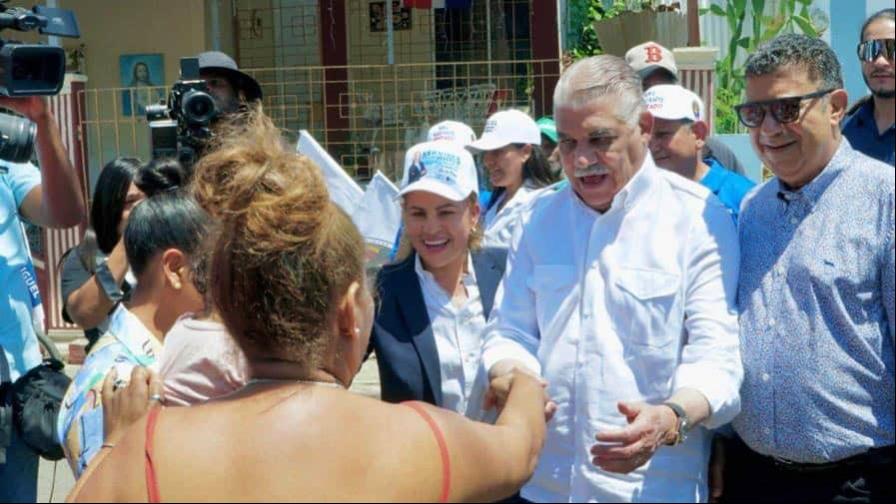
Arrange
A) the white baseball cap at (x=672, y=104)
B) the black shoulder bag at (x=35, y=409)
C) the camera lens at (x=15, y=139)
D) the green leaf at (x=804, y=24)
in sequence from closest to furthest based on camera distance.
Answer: the camera lens at (x=15, y=139)
the black shoulder bag at (x=35, y=409)
the white baseball cap at (x=672, y=104)
the green leaf at (x=804, y=24)

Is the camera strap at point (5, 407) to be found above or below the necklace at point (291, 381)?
below

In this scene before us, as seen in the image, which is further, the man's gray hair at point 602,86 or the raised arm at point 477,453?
the man's gray hair at point 602,86

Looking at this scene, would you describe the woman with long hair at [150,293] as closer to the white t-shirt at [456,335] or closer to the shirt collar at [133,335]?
the shirt collar at [133,335]

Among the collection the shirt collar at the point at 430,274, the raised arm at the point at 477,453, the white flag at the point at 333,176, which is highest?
the white flag at the point at 333,176

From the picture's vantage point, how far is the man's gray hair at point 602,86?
2764 millimetres

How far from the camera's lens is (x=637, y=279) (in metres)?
2.74

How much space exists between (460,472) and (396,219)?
277 cm

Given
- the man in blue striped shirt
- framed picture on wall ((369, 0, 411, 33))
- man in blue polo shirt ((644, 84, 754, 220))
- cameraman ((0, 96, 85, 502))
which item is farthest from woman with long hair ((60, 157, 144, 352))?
framed picture on wall ((369, 0, 411, 33))

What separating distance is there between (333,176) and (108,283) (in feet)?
3.84

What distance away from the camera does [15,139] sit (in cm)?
359

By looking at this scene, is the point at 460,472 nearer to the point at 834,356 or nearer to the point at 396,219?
the point at 834,356

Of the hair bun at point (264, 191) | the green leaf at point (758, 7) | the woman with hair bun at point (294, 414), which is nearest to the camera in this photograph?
the woman with hair bun at point (294, 414)

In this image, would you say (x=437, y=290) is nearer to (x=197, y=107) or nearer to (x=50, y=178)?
(x=197, y=107)

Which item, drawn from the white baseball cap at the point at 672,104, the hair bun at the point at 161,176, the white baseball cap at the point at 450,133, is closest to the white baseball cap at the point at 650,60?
the white baseball cap at the point at 450,133
